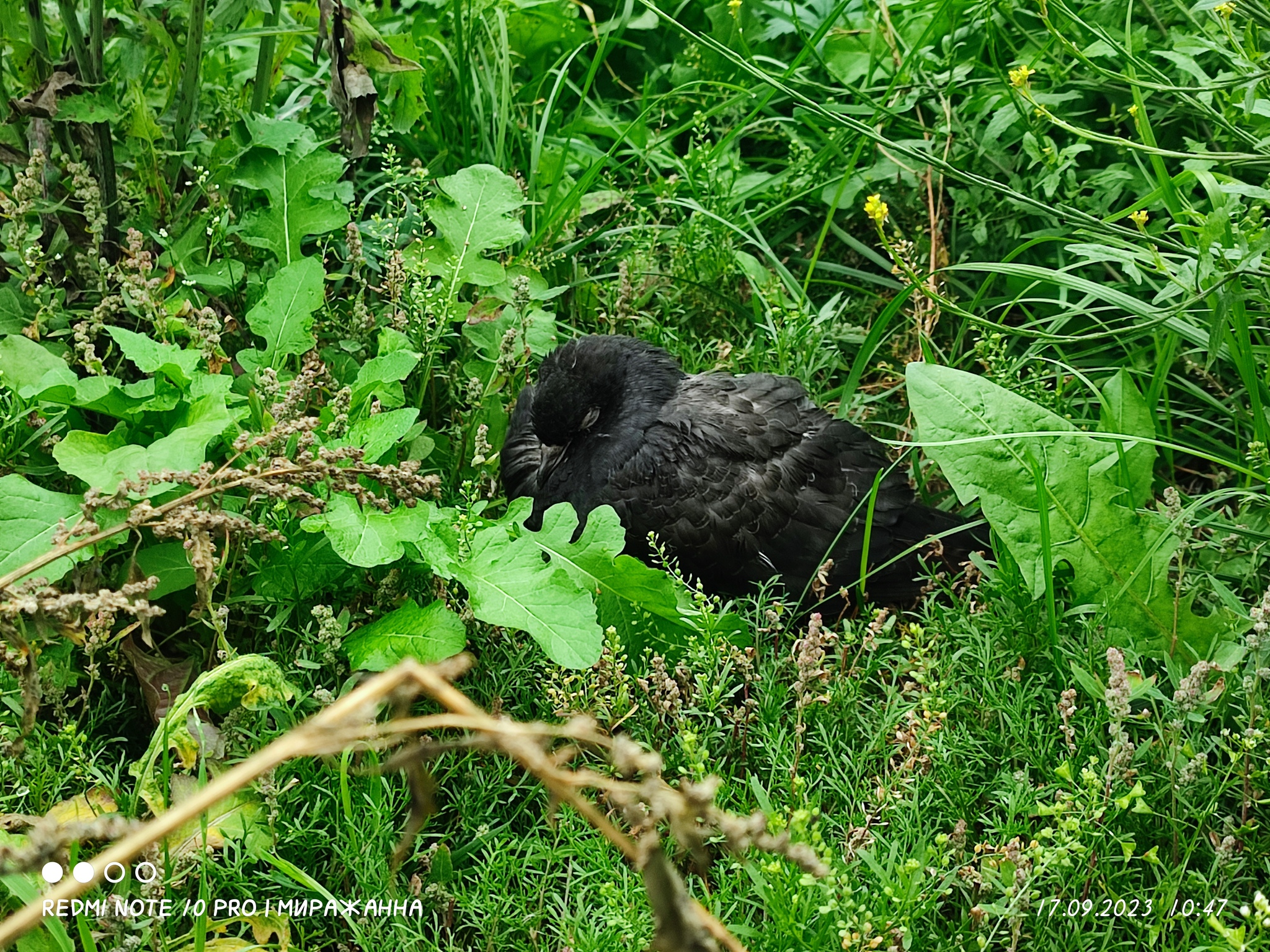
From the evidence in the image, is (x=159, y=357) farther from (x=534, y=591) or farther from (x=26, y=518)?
(x=534, y=591)

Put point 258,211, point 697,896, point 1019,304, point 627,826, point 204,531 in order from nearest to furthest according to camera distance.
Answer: point 204,531 < point 697,896 < point 627,826 < point 258,211 < point 1019,304

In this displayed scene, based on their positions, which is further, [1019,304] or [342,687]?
[1019,304]

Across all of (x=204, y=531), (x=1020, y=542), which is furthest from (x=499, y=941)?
(x=1020, y=542)

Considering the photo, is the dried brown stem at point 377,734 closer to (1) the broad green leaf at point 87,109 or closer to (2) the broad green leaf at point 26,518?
(2) the broad green leaf at point 26,518

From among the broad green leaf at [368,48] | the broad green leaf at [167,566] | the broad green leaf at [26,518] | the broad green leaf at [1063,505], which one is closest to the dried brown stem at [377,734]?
the broad green leaf at [26,518]

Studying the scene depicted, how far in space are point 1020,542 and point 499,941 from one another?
1.49 meters

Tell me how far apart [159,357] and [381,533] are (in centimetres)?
66

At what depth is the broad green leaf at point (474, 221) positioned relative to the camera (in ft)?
10.9

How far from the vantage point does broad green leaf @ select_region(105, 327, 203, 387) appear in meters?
2.59

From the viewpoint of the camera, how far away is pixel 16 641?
6.22ft

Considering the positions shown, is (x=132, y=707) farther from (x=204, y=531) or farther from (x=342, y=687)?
(x=204, y=531)

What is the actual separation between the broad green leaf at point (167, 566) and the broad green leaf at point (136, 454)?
0.22 m

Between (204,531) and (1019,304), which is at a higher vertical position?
(204,531)

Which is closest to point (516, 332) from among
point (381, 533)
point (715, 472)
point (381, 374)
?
point (381, 374)
